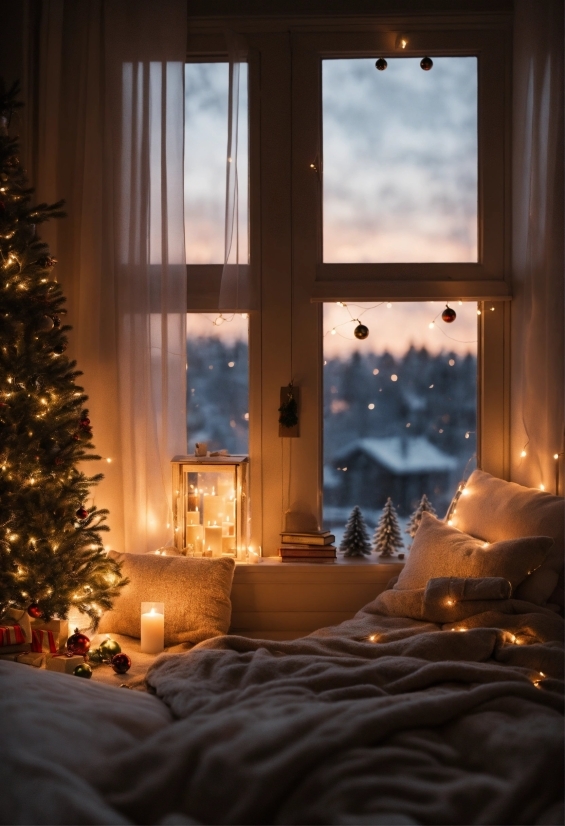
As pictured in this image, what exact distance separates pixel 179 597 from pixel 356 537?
35.5 inches

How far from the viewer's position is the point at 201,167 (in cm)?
372

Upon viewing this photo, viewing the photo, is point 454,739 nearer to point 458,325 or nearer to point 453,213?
point 458,325

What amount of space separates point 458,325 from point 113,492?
172 cm

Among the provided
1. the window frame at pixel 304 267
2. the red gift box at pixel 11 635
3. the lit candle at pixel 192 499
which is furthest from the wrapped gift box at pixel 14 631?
the window frame at pixel 304 267

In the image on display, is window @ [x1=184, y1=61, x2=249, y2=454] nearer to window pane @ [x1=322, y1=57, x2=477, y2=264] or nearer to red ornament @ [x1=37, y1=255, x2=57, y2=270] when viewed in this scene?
window pane @ [x1=322, y1=57, x2=477, y2=264]

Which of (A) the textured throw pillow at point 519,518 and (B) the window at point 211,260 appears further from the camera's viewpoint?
(B) the window at point 211,260

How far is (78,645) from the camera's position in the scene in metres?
2.91

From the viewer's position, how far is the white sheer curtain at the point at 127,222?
3.53 metres

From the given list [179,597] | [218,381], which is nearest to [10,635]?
[179,597]

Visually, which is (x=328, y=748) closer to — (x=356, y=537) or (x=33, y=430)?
(x=33, y=430)

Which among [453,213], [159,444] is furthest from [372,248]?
[159,444]

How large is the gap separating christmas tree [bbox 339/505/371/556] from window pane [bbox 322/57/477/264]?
1.16 metres

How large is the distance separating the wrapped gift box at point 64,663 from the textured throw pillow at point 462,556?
121cm

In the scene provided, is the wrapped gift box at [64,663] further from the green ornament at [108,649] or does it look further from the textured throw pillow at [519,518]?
the textured throw pillow at [519,518]
